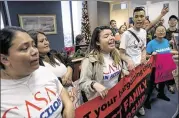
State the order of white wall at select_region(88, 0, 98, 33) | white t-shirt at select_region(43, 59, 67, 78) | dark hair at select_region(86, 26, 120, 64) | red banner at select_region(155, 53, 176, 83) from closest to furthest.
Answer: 1. white t-shirt at select_region(43, 59, 67, 78)
2. dark hair at select_region(86, 26, 120, 64)
3. red banner at select_region(155, 53, 176, 83)
4. white wall at select_region(88, 0, 98, 33)

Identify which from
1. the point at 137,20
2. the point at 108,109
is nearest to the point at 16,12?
the point at 137,20

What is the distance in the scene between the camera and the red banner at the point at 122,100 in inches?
54.6

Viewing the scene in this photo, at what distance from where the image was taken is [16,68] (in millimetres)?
876

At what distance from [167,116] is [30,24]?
5.05 meters

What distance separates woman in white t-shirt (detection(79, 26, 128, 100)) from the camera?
156 centimetres

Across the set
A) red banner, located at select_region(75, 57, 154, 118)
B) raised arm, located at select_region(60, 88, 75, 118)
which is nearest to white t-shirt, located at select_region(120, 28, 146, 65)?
red banner, located at select_region(75, 57, 154, 118)

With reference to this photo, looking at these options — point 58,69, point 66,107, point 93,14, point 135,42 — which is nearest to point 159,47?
point 135,42

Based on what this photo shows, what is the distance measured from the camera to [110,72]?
5.35ft

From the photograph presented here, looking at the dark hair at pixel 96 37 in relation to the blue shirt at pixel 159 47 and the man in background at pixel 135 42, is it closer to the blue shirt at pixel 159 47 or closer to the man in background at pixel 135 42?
the man in background at pixel 135 42

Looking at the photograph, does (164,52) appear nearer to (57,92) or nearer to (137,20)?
(137,20)

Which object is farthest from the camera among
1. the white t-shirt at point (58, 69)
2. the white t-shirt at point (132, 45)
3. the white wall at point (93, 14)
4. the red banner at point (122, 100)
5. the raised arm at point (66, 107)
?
the white wall at point (93, 14)

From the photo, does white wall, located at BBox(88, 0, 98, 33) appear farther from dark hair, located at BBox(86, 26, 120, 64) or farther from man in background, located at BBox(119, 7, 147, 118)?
dark hair, located at BBox(86, 26, 120, 64)

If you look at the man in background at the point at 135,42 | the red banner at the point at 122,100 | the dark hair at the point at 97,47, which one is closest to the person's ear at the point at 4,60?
the red banner at the point at 122,100

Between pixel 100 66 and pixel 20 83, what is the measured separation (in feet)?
2.76
